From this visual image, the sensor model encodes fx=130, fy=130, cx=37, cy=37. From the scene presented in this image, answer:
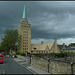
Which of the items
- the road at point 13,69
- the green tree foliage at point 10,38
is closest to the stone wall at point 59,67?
the road at point 13,69

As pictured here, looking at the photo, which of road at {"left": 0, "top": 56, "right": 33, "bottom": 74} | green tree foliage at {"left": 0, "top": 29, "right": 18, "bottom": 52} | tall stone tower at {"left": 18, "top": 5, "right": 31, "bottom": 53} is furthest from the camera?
tall stone tower at {"left": 18, "top": 5, "right": 31, "bottom": 53}

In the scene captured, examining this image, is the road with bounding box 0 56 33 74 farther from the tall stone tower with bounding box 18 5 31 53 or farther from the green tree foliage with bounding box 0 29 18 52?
the tall stone tower with bounding box 18 5 31 53

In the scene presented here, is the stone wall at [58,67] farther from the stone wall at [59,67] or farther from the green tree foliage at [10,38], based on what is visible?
the green tree foliage at [10,38]

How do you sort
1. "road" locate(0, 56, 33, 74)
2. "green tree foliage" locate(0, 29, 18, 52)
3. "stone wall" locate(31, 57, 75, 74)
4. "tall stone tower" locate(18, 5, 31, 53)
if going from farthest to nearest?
"tall stone tower" locate(18, 5, 31, 53) → "green tree foliage" locate(0, 29, 18, 52) → "road" locate(0, 56, 33, 74) → "stone wall" locate(31, 57, 75, 74)

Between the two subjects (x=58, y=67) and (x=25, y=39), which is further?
(x=25, y=39)

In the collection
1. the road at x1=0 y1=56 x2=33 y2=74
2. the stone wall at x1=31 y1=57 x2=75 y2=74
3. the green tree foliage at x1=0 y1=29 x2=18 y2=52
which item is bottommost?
the road at x1=0 y1=56 x2=33 y2=74

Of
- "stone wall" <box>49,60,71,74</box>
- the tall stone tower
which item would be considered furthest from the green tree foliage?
"stone wall" <box>49,60,71,74</box>

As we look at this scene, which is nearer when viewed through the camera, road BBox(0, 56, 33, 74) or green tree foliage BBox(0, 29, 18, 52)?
road BBox(0, 56, 33, 74)

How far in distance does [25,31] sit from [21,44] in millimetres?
10686

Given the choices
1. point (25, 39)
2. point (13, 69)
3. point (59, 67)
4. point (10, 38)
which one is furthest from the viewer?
point (25, 39)

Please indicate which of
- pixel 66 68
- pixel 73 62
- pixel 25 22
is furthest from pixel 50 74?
pixel 25 22

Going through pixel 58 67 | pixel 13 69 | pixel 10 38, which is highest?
pixel 10 38

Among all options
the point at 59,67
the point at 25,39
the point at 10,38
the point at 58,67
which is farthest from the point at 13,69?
the point at 25,39

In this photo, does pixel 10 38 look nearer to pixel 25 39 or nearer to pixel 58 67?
pixel 25 39
